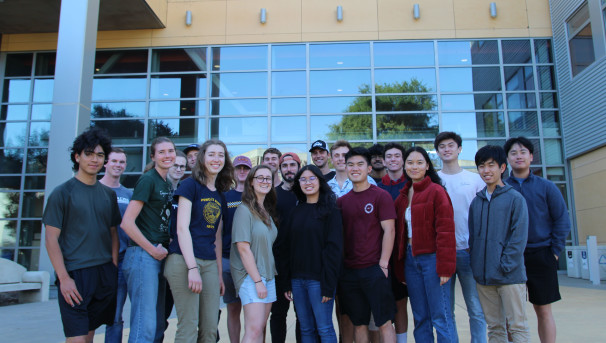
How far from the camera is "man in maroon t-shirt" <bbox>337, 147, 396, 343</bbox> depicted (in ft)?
11.9

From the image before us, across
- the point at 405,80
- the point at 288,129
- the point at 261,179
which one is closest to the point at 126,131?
the point at 288,129

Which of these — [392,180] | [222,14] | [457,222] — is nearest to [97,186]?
[392,180]

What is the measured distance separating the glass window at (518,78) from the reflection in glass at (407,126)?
253 cm

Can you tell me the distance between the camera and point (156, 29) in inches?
511

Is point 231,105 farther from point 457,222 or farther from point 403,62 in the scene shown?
point 457,222

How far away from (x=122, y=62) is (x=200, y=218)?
11.5m

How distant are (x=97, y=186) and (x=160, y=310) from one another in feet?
3.95

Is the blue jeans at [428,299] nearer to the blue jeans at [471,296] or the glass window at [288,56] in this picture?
the blue jeans at [471,296]

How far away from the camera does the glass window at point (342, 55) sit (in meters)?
12.6

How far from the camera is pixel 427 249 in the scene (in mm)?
3613

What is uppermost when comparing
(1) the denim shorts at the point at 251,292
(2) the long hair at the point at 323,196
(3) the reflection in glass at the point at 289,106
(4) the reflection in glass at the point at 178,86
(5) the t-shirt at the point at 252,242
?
(4) the reflection in glass at the point at 178,86

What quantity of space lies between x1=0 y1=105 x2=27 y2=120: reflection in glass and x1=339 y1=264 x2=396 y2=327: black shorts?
45.4 feet

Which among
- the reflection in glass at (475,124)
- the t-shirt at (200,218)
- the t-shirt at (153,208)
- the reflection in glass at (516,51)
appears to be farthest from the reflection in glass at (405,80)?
the t-shirt at (153,208)

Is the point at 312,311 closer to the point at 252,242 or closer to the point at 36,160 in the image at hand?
the point at 252,242
